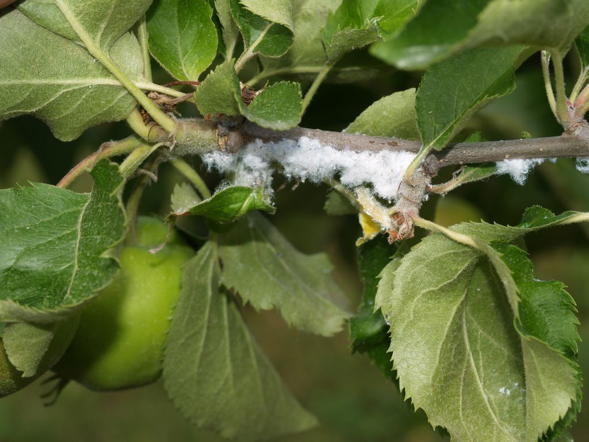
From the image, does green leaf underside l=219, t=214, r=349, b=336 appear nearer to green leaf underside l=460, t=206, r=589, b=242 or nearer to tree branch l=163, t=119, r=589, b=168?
tree branch l=163, t=119, r=589, b=168

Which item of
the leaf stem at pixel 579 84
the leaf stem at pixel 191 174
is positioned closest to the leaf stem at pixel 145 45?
the leaf stem at pixel 191 174

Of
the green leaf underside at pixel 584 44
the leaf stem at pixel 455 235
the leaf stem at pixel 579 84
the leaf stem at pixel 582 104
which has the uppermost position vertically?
the green leaf underside at pixel 584 44

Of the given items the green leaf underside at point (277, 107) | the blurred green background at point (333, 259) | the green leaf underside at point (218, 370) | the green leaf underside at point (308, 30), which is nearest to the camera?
the green leaf underside at point (277, 107)

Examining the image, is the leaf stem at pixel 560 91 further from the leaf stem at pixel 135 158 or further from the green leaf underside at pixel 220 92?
the leaf stem at pixel 135 158

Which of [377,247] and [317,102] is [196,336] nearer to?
[377,247]

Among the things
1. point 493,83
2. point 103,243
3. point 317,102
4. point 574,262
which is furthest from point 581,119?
point 574,262

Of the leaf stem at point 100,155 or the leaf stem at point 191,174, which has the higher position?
the leaf stem at point 100,155

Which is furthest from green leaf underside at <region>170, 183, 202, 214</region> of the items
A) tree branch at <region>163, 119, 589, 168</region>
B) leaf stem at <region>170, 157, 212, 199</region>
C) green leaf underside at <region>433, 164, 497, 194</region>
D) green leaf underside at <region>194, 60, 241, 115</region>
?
green leaf underside at <region>433, 164, 497, 194</region>
